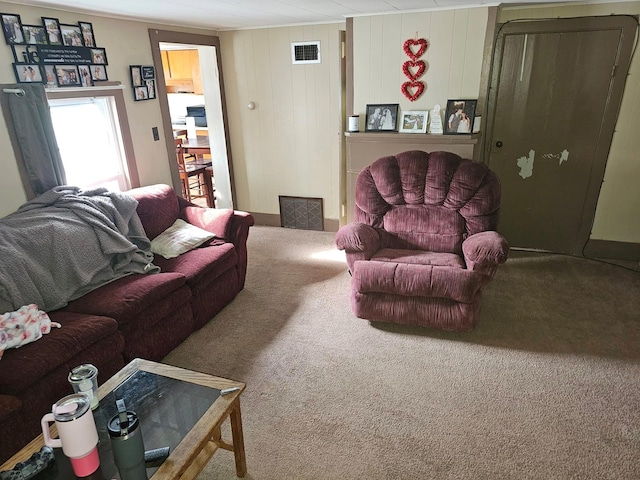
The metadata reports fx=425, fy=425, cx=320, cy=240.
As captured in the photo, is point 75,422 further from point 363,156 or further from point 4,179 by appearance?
point 363,156

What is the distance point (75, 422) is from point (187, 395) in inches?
21.6

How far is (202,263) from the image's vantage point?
2.92 meters

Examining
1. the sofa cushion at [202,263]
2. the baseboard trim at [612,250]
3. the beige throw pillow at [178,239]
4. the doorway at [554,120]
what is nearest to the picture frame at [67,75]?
the beige throw pillow at [178,239]

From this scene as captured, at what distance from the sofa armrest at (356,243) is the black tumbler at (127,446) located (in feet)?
6.22

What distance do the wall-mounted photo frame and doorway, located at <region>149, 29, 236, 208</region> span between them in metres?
0.96

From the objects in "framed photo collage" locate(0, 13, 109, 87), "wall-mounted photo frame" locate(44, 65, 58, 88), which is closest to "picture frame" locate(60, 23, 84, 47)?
"framed photo collage" locate(0, 13, 109, 87)

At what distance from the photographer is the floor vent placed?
4.70m

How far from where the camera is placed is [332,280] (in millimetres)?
3600

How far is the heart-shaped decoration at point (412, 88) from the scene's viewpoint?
12.0 feet

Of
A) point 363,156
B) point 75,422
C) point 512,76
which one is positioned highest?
point 512,76

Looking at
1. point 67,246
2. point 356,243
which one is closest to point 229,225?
point 356,243

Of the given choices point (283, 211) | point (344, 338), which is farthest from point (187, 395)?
point (283, 211)

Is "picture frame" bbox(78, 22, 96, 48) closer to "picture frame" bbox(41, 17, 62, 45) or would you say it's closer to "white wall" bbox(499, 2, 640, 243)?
"picture frame" bbox(41, 17, 62, 45)

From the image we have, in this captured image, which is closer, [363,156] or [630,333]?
[630,333]
